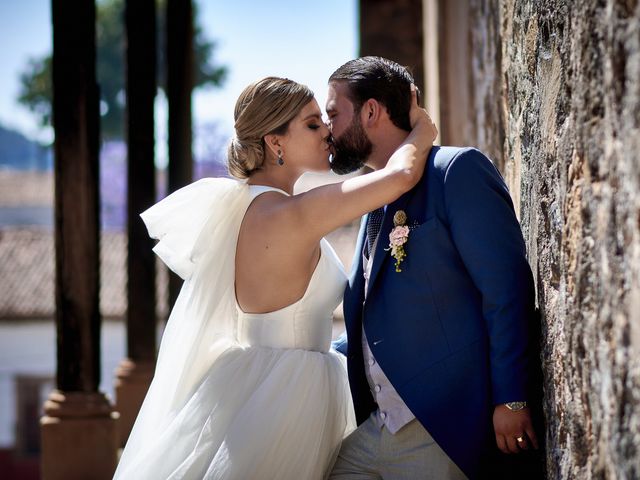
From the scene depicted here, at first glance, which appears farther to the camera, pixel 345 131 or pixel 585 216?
pixel 345 131

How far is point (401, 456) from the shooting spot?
3.00m

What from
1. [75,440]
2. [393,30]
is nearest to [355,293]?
[75,440]

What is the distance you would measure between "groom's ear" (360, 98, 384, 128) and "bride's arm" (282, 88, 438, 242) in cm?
11

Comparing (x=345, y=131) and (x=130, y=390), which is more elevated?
(x=345, y=131)

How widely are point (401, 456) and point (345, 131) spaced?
1089mm

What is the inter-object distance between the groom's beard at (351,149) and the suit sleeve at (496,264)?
493 mm

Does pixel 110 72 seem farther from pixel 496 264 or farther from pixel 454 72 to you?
pixel 496 264

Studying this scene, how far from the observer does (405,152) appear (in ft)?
10.1

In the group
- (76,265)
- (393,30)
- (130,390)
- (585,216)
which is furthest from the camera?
(393,30)

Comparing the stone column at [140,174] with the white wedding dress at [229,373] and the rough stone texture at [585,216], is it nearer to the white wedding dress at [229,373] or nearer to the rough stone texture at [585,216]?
the white wedding dress at [229,373]

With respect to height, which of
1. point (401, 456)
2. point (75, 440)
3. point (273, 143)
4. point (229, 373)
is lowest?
point (75, 440)

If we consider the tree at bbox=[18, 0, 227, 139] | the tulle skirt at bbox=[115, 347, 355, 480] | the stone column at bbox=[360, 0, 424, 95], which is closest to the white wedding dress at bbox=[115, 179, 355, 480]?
the tulle skirt at bbox=[115, 347, 355, 480]

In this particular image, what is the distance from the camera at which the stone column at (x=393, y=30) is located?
1095cm

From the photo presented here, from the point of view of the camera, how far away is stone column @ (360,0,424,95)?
35.9 feet
